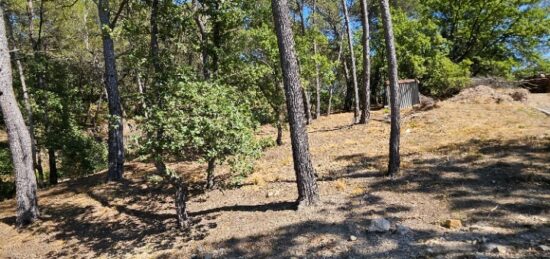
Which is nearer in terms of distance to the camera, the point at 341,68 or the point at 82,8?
the point at 82,8

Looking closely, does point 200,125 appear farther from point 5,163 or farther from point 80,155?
point 5,163

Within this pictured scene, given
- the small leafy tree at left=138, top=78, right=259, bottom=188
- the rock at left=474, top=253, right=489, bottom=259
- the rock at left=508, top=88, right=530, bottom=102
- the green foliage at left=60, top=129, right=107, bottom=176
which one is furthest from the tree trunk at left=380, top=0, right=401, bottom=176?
the green foliage at left=60, top=129, right=107, bottom=176

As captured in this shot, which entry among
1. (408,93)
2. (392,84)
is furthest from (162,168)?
(408,93)

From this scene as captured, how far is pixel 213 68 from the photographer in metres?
9.83

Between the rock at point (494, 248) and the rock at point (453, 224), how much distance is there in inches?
26.4

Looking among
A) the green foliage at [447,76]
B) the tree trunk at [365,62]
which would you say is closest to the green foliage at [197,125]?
the tree trunk at [365,62]

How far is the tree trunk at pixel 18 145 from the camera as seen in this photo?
897cm

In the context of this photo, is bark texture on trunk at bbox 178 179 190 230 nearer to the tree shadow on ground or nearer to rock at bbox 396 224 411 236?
the tree shadow on ground

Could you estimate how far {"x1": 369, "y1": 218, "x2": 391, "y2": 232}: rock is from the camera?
6.05m

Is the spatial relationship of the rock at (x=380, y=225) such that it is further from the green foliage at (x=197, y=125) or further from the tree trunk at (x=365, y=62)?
the tree trunk at (x=365, y=62)

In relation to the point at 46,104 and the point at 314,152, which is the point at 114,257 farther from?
the point at 46,104

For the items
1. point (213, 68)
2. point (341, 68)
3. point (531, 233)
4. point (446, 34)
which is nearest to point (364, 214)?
point (531, 233)

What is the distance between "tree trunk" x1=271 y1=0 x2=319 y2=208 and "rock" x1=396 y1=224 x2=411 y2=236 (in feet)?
5.73

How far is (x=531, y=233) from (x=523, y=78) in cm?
1967
